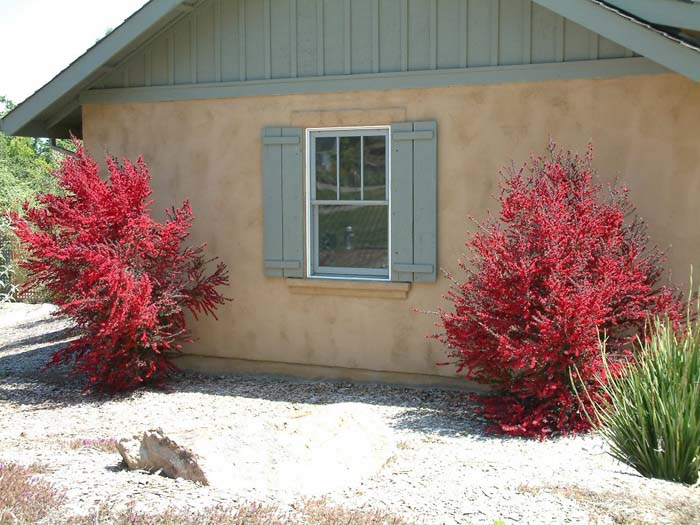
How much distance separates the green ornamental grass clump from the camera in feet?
16.8

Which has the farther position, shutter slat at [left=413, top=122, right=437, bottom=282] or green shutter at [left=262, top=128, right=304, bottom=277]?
green shutter at [left=262, top=128, right=304, bottom=277]

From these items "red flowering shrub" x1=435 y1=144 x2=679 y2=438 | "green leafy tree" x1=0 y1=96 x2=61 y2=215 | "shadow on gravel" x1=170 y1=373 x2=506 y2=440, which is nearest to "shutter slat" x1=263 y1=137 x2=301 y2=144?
"shadow on gravel" x1=170 y1=373 x2=506 y2=440

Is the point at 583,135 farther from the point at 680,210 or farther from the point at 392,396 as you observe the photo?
the point at 392,396

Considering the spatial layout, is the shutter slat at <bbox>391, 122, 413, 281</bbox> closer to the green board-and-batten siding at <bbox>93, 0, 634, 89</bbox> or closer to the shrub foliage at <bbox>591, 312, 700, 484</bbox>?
the green board-and-batten siding at <bbox>93, 0, 634, 89</bbox>

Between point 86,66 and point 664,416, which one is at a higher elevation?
point 86,66

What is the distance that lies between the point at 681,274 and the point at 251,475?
4379 mm

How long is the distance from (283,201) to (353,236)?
858 millimetres

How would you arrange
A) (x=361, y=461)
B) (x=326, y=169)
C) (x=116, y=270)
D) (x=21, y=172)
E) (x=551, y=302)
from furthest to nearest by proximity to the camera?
1. (x=21, y=172)
2. (x=326, y=169)
3. (x=116, y=270)
4. (x=551, y=302)
5. (x=361, y=461)

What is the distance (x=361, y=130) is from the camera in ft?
28.7

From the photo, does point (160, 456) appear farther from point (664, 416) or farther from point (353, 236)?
point (353, 236)

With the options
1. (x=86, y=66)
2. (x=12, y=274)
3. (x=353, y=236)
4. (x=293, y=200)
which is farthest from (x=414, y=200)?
(x=12, y=274)

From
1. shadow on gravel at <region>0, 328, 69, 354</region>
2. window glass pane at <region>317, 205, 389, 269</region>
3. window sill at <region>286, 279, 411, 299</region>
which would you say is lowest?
shadow on gravel at <region>0, 328, 69, 354</region>

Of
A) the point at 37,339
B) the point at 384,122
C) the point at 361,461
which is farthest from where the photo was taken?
the point at 37,339

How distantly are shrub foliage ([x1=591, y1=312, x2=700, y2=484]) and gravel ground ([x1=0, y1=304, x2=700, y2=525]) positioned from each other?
0.18 meters
